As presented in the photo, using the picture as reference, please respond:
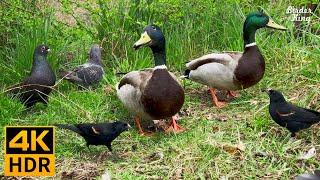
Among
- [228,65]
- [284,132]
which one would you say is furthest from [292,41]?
[284,132]

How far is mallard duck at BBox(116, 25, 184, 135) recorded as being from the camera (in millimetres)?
6266

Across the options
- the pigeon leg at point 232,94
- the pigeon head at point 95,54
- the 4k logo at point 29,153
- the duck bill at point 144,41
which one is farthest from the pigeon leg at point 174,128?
the pigeon head at point 95,54

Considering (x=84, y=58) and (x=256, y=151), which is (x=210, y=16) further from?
(x=256, y=151)

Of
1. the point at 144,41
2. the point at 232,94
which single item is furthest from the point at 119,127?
the point at 232,94

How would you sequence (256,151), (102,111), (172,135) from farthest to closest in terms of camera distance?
(102,111) → (172,135) → (256,151)

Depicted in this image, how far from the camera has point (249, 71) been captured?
705 centimetres

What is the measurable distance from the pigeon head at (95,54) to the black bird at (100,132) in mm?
2331

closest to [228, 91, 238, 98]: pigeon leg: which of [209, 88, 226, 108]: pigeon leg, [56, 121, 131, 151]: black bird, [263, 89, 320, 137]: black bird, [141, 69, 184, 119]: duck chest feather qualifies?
[209, 88, 226, 108]: pigeon leg

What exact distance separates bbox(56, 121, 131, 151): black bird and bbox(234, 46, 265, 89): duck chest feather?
65.5 inches

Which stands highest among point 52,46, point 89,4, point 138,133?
point 89,4

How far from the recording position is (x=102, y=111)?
7141 millimetres

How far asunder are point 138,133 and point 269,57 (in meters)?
2.19

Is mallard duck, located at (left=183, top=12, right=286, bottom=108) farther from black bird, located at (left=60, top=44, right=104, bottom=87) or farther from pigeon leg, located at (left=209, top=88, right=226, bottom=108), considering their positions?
black bird, located at (left=60, top=44, right=104, bottom=87)

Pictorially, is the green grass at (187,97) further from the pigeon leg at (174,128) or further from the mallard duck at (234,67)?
the mallard duck at (234,67)
